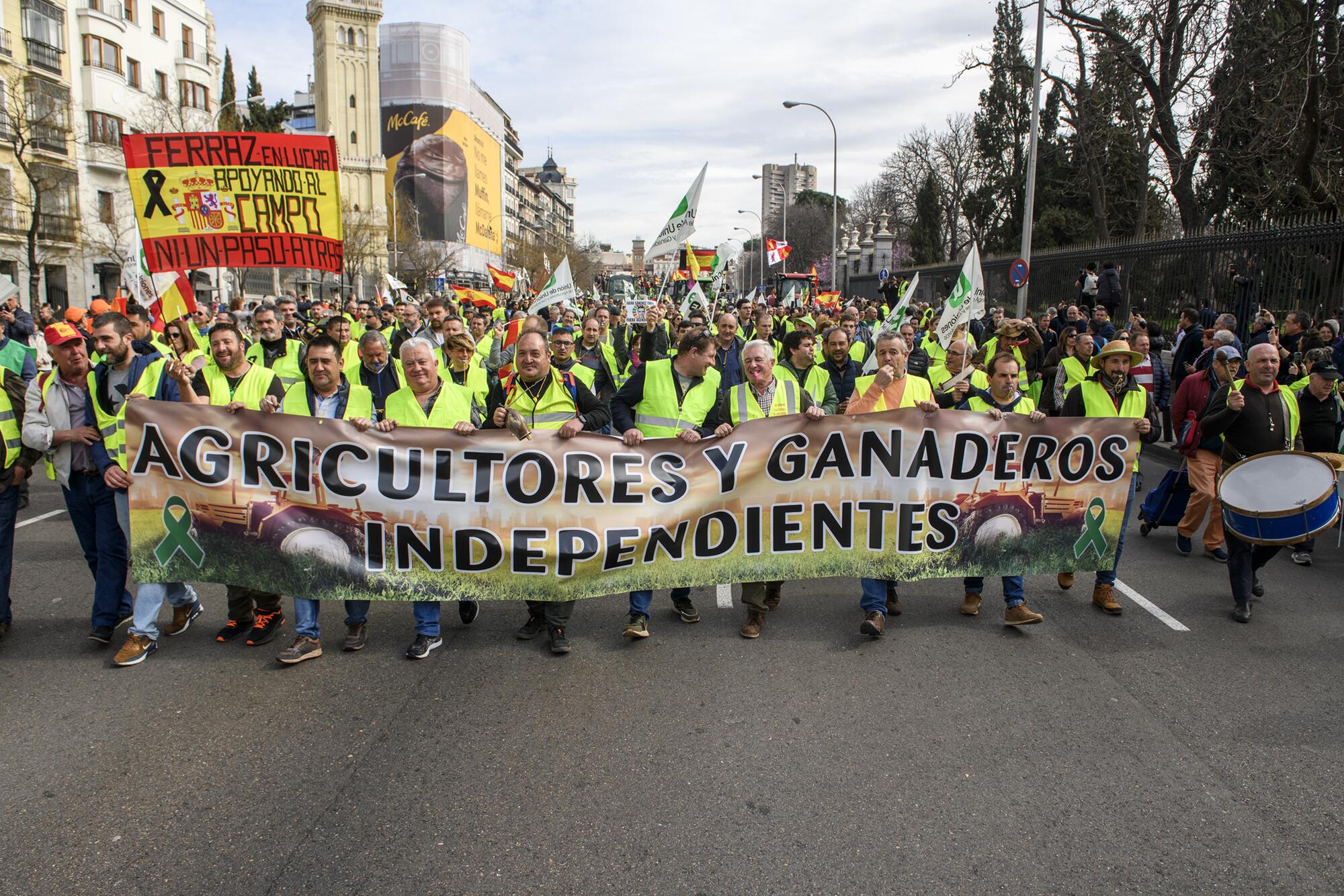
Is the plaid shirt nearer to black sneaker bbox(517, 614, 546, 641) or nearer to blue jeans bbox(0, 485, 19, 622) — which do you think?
black sneaker bbox(517, 614, 546, 641)

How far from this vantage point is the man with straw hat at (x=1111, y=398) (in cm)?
590

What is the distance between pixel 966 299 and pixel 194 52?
4972cm

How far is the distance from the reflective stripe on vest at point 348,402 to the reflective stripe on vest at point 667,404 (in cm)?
166

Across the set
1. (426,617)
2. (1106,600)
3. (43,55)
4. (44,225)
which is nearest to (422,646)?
(426,617)

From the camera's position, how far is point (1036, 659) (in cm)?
511

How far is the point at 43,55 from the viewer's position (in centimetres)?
3559

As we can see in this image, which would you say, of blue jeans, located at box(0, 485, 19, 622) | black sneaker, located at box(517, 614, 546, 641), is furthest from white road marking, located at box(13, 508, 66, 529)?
black sneaker, located at box(517, 614, 546, 641)

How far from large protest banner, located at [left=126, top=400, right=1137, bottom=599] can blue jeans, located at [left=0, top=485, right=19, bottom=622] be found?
30.3 inches

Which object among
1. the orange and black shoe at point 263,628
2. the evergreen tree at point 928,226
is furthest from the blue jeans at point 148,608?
the evergreen tree at point 928,226

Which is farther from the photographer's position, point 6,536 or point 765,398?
point 765,398

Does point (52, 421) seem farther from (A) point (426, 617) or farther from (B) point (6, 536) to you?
(A) point (426, 617)

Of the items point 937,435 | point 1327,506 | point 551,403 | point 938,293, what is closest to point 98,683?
point 551,403

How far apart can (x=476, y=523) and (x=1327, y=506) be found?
5070mm

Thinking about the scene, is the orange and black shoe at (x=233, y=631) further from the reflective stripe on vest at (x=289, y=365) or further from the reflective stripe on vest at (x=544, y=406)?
the reflective stripe on vest at (x=289, y=365)
